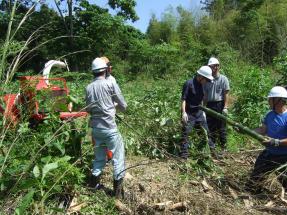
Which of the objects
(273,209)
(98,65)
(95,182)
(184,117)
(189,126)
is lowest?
(273,209)

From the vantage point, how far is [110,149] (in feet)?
17.0

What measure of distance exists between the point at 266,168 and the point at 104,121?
6.35ft

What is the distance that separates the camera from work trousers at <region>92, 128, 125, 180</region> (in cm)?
512

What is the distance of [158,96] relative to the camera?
Result: 8.33m

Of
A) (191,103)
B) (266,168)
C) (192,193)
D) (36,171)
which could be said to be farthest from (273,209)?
(36,171)

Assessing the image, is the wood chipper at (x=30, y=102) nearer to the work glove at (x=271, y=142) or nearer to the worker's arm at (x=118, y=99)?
the worker's arm at (x=118, y=99)

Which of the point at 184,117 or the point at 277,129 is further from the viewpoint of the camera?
the point at 184,117

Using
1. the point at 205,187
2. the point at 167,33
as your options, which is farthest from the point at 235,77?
the point at 167,33

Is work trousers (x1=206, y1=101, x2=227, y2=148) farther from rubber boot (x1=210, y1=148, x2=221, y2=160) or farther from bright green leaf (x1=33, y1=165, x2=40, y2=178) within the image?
bright green leaf (x1=33, y1=165, x2=40, y2=178)

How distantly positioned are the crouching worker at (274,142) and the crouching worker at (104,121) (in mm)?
1563

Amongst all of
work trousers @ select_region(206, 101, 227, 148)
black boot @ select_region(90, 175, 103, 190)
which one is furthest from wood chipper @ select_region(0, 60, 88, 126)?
work trousers @ select_region(206, 101, 227, 148)

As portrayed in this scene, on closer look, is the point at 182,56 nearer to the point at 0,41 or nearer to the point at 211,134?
the point at 211,134

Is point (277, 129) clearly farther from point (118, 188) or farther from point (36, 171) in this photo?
point (36, 171)

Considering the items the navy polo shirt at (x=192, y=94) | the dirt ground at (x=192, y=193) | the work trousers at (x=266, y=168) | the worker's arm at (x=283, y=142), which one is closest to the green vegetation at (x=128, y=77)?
the dirt ground at (x=192, y=193)
